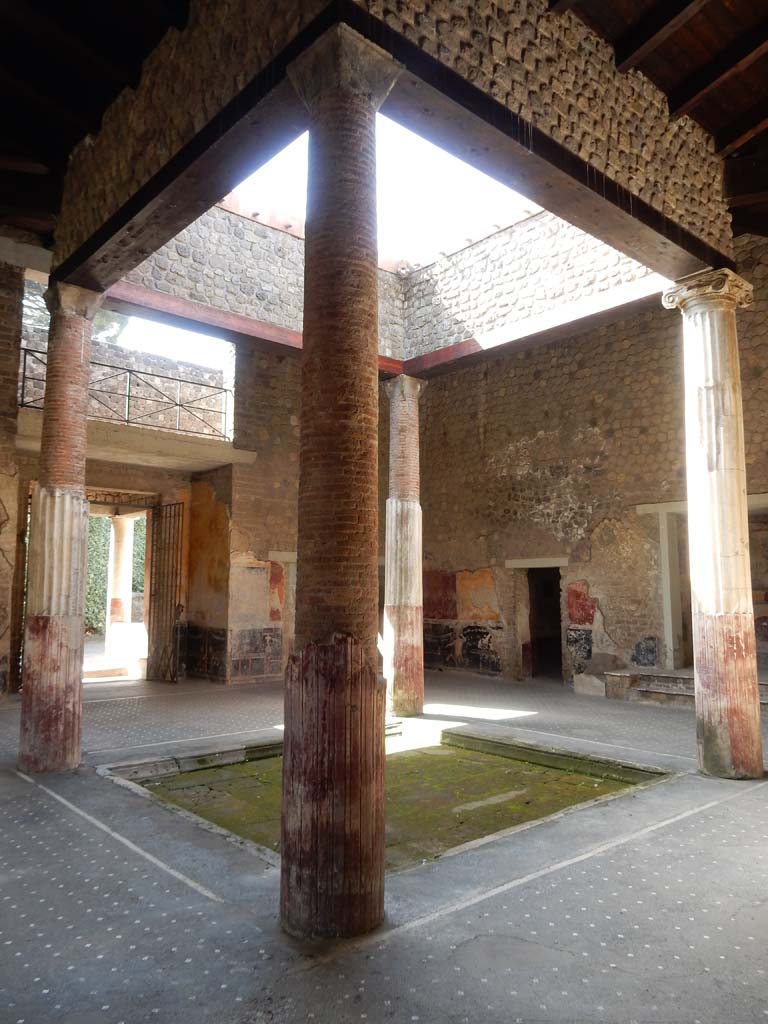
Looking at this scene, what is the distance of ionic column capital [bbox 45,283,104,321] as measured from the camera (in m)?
7.12

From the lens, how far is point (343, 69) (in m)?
3.91

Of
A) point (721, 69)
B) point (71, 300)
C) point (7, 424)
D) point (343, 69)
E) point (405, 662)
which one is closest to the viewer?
point (343, 69)

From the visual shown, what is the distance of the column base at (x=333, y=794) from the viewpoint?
3430mm

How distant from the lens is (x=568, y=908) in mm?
3684

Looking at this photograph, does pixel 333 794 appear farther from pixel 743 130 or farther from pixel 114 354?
pixel 114 354

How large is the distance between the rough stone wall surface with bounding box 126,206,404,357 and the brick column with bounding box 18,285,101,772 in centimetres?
300

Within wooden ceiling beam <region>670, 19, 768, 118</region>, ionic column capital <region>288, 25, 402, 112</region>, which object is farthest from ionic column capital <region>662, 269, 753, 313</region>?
ionic column capital <region>288, 25, 402, 112</region>

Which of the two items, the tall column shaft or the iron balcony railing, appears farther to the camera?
the tall column shaft

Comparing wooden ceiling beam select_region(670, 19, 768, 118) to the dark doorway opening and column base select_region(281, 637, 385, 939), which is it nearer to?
column base select_region(281, 637, 385, 939)

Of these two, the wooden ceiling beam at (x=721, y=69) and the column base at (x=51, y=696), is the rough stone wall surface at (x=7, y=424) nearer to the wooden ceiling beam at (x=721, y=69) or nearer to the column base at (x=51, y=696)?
the column base at (x=51, y=696)

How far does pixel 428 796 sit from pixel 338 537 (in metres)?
3.62

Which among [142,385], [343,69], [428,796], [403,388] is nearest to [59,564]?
[428,796]

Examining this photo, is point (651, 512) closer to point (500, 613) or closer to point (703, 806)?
point (500, 613)

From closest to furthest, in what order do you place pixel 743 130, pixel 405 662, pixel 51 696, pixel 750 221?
pixel 51 696 < pixel 743 130 < pixel 750 221 < pixel 405 662
